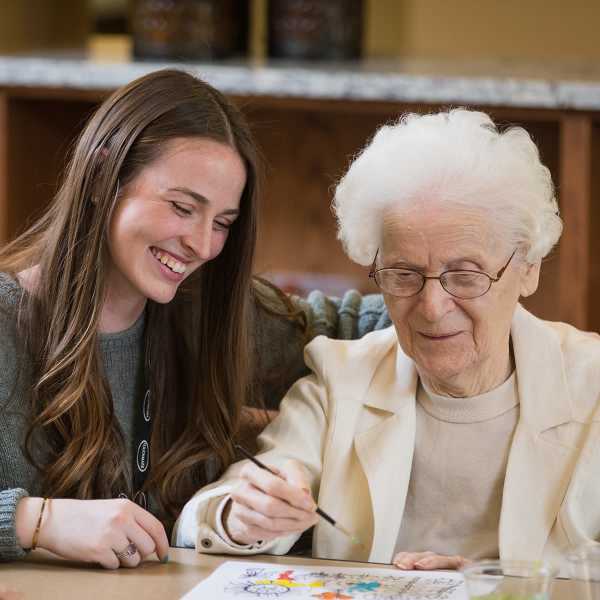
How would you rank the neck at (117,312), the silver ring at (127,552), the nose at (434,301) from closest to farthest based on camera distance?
1. the silver ring at (127,552)
2. the nose at (434,301)
3. the neck at (117,312)

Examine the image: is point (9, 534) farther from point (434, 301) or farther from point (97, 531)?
point (434, 301)

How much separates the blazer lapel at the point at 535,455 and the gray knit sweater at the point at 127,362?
1.37ft

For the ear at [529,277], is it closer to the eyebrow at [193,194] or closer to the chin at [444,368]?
the chin at [444,368]

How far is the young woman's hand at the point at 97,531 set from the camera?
5.30 ft

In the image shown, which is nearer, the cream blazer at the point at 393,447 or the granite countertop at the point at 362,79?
the cream blazer at the point at 393,447

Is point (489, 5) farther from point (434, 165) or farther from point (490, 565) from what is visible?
point (490, 565)

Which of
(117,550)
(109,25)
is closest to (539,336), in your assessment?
(117,550)

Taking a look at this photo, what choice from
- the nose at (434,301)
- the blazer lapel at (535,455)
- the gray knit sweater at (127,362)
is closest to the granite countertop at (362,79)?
the gray knit sweater at (127,362)

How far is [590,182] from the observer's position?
2920 millimetres

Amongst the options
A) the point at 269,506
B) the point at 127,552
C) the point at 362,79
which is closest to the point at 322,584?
the point at 269,506

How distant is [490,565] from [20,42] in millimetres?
2783

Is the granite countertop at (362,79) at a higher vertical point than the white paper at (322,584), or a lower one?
higher

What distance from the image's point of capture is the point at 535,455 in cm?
183

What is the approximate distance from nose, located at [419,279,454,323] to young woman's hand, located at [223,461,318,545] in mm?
306
